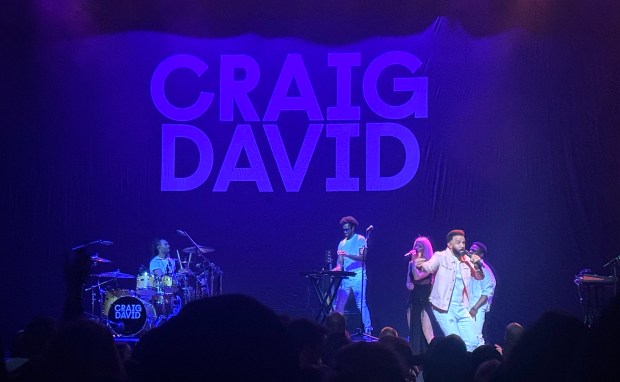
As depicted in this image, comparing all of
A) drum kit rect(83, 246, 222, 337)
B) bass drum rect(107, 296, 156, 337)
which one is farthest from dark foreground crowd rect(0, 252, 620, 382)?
bass drum rect(107, 296, 156, 337)

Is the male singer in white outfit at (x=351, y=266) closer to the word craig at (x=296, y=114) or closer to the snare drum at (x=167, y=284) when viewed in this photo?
the word craig at (x=296, y=114)

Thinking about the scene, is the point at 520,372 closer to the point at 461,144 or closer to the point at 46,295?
the point at 461,144

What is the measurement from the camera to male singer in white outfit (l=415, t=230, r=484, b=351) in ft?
37.6

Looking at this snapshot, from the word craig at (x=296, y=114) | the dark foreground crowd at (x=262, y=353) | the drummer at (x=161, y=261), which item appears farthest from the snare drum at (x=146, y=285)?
the dark foreground crowd at (x=262, y=353)

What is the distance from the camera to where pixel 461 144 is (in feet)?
44.1

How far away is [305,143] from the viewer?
13.9 meters

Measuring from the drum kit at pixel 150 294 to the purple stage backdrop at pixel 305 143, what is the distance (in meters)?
0.81

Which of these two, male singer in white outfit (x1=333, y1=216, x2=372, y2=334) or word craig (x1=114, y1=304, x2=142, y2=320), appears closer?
word craig (x1=114, y1=304, x2=142, y2=320)

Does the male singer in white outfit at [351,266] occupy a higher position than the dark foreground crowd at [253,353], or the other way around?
the dark foreground crowd at [253,353]

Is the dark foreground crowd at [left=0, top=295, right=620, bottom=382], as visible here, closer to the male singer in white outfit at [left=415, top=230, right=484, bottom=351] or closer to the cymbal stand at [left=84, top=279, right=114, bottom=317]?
the male singer in white outfit at [left=415, top=230, right=484, bottom=351]

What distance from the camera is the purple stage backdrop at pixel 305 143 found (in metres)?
13.1

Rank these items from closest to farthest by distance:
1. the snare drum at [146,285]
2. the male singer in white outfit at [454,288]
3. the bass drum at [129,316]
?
the bass drum at [129,316] → the male singer in white outfit at [454,288] → the snare drum at [146,285]

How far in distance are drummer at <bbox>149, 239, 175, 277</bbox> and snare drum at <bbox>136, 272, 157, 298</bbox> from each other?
13 centimetres

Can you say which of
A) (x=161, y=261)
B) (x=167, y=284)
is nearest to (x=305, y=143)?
(x=161, y=261)
